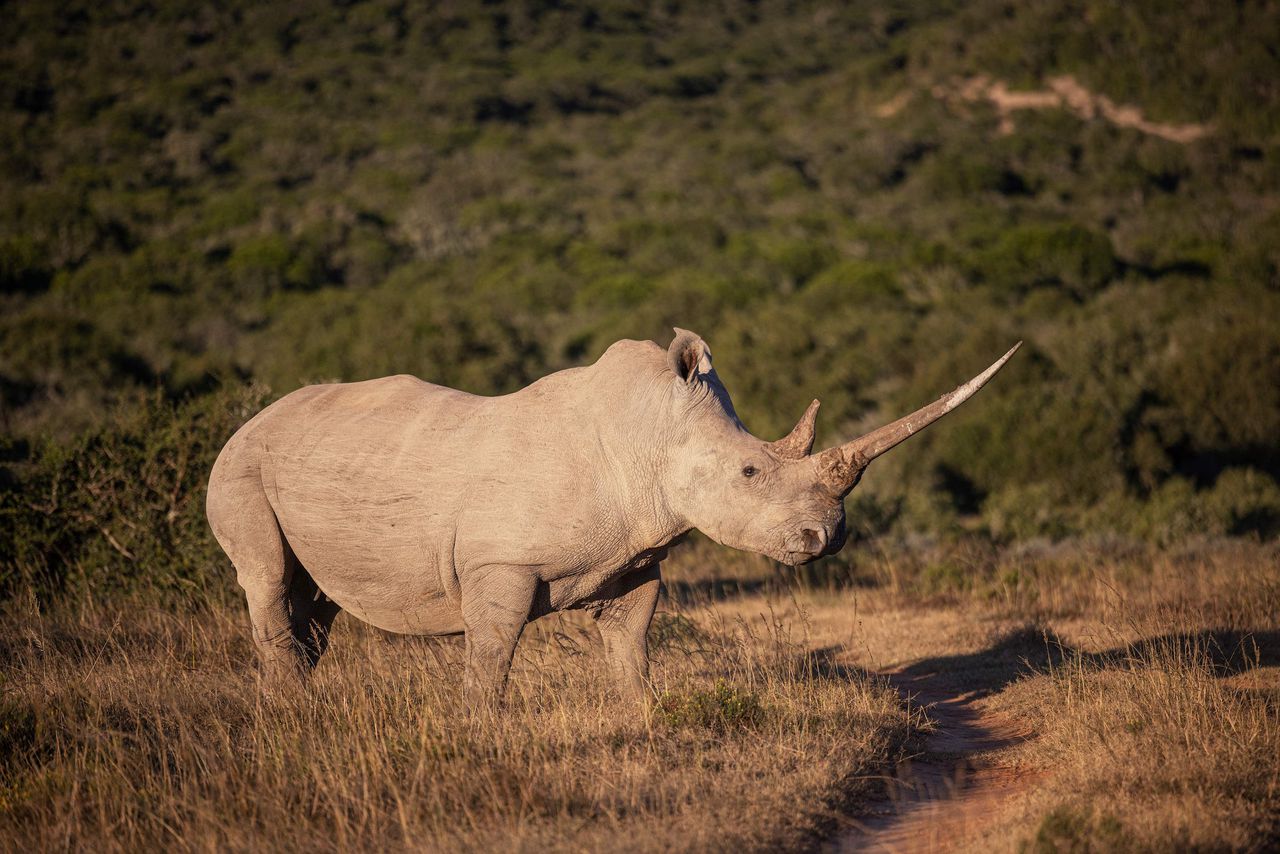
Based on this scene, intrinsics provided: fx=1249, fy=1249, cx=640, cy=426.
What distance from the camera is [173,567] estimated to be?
9.37 metres

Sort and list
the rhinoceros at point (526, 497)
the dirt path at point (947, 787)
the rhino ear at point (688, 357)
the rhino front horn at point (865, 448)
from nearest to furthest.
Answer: the dirt path at point (947, 787) < the rhino front horn at point (865, 448) < the rhinoceros at point (526, 497) < the rhino ear at point (688, 357)

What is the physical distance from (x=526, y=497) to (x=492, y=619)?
1.77 ft

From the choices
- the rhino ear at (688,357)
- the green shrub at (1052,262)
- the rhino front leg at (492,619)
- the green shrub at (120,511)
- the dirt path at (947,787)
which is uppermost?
the rhino ear at (688,357)

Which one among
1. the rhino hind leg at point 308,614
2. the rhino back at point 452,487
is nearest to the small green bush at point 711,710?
the rhino back at point 452,487

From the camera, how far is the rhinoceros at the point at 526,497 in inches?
206

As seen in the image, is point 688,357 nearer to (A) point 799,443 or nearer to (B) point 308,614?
(A) point 799,443

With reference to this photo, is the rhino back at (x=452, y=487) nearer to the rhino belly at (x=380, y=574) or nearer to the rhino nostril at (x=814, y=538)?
the rhino belly at (x=380, y=574)

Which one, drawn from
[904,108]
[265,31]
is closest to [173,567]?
[904,108]

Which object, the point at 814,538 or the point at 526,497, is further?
the point at 526,497

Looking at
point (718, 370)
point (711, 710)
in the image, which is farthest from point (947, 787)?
point (718, 370)

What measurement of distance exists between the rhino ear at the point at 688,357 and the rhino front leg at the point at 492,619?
1075 millimetres

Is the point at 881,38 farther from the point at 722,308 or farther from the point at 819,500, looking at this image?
the point at 819,500

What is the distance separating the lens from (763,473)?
205 inches

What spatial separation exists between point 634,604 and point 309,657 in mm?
1815
